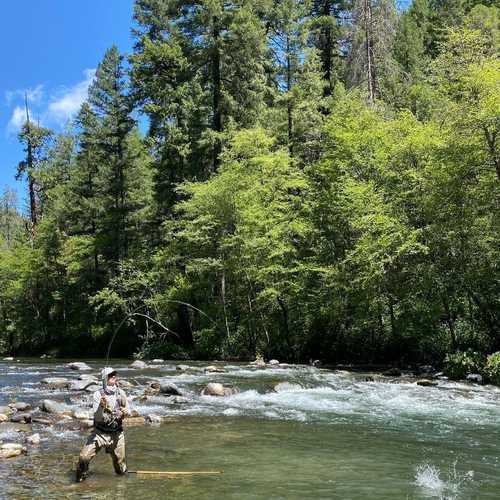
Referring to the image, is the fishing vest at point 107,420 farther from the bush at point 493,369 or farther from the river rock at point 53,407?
the bush at point 493,369

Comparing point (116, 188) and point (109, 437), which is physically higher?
point (116, 188)

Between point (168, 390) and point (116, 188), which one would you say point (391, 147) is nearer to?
point (168, 390)

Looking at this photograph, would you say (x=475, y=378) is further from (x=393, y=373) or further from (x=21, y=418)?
(x=21, y=418)

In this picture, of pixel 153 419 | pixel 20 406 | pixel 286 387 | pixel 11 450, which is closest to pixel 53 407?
pixel 20 406

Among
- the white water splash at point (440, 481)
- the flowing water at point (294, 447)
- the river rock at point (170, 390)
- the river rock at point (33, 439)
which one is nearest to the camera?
the white water splash at point (440, 481)

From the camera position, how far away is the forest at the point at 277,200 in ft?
68.8

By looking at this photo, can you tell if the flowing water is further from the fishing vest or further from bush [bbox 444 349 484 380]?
bush [bbox 444 349 484 380]

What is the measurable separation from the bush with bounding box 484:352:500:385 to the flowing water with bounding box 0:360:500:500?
2.95ft

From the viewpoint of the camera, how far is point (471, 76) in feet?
62.8

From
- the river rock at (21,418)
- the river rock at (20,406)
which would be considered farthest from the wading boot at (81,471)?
the river rock at (20,406)

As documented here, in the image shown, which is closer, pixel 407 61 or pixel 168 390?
pixel 168 390

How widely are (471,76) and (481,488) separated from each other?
14.9 metres

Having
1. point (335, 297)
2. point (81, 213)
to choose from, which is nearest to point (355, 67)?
point (335, 297)

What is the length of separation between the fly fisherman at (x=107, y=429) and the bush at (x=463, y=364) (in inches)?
550
